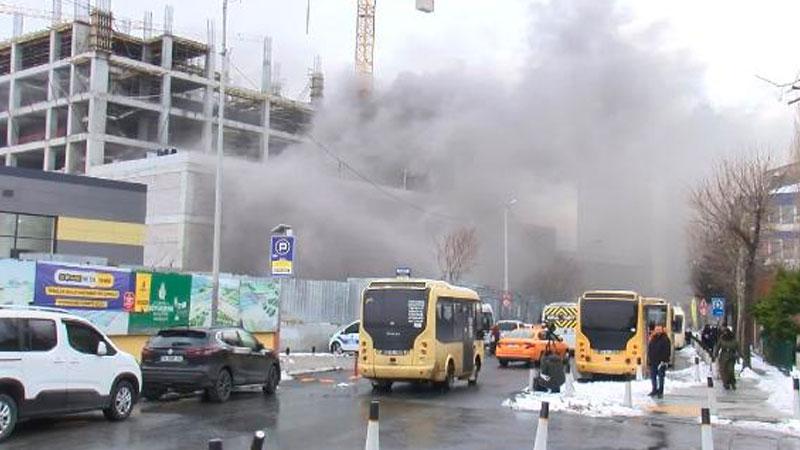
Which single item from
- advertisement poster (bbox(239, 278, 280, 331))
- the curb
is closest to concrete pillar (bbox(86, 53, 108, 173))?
advertisement poster (bbox(239, 278, 280, 331))

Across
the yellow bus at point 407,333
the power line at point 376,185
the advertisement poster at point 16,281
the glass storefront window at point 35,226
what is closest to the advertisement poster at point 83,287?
the advertisement poster at point 16,281

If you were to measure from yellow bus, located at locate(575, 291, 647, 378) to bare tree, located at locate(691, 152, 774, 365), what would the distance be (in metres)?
5.97

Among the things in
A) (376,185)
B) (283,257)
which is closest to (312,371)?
(283,257)

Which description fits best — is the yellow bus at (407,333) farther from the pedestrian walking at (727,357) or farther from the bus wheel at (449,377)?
the pedestrian walking at (727,357)

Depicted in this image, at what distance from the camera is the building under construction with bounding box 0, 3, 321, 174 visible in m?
70.6

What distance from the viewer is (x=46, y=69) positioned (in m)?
73.9

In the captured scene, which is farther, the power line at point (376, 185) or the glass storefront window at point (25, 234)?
the power line at point (376, 185)

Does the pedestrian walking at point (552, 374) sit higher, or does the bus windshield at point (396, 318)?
the bus windshield at point (396, 318)

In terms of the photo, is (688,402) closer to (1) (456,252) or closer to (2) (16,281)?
(2) (16,281)

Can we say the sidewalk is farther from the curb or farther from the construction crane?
the construction crane

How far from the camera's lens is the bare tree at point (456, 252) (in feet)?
158

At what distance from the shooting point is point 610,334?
20984 mm

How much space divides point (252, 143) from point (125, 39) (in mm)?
14351

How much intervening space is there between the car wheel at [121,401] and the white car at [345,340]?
18897 millimetres
